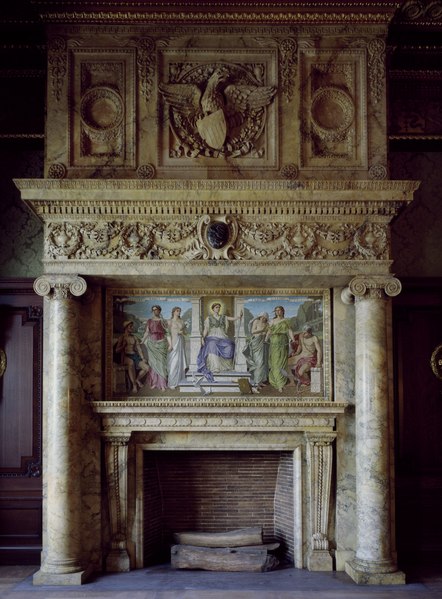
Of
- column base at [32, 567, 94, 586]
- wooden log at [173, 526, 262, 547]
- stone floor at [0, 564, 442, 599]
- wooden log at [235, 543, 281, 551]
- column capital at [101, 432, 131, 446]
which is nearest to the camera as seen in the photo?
Result: stone floor at [0, 564, 442, 599]

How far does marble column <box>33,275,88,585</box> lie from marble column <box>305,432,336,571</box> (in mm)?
2411

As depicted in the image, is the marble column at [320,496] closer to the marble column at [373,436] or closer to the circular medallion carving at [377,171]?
the marble column at [373,436]

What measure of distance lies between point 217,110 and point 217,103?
7 cm

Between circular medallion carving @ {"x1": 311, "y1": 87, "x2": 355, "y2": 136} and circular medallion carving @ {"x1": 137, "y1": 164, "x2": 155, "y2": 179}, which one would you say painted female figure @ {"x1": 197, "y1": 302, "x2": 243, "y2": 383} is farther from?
circular medallion carving @ {"x1": 311, "y1": 87, "x2": 355, "y2": 136}

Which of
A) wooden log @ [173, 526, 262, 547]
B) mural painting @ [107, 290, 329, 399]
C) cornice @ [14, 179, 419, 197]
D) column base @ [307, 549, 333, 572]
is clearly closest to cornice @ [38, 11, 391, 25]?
cornice @ [14, 179, 419, 197]

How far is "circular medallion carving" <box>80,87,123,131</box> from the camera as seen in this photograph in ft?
24.5

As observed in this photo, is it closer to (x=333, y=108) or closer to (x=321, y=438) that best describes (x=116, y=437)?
(x=321, y=438)

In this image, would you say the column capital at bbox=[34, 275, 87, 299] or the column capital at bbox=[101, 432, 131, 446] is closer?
the column capital at bbox=[34, 275, 87, 299]

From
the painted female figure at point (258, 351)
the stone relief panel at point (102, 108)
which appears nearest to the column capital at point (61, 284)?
the stone relief panel at point (102, 108)

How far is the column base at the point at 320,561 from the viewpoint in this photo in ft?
24.5

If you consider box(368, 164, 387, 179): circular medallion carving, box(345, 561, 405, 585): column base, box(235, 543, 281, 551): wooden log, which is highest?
box(368, 164, 387, 179): circular medallion carving

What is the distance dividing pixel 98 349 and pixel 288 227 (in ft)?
7.93

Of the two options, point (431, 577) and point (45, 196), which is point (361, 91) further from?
point (431, 577)

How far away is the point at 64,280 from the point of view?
7.24 metres
